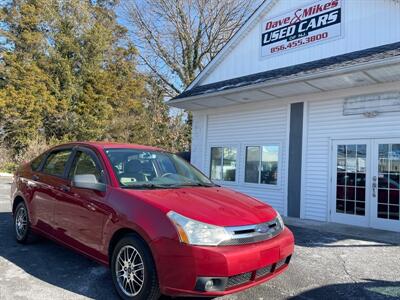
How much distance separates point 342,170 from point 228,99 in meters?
3.91

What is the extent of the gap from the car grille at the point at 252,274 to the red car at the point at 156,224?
1 centimetres

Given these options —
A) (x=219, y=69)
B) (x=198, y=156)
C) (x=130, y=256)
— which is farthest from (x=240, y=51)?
(x=130, y=256)

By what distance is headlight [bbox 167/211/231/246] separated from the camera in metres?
3.20

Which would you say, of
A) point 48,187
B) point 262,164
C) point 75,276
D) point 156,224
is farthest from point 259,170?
point 156,224

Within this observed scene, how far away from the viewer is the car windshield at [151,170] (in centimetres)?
418

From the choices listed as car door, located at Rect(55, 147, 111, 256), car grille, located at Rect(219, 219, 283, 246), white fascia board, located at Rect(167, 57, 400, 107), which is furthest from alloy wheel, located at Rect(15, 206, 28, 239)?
white fascia board, located at Rect(167, 57, 400, 107)

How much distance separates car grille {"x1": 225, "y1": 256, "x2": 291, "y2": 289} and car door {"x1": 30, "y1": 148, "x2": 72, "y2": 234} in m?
2.53

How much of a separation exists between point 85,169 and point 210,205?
1800 mm

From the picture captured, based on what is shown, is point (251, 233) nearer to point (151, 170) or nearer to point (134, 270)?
point (134, 270)

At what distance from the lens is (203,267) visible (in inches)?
123

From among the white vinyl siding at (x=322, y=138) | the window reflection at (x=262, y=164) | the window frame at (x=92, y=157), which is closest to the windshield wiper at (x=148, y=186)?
the window frame at (x=92, y=157)

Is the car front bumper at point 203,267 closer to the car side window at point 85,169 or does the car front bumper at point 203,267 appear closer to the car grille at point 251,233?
the car grille at point 251,233

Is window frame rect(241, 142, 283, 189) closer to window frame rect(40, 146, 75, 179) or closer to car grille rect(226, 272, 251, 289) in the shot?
window frame rect(40, 146, 75, 179)

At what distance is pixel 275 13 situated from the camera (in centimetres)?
1164
